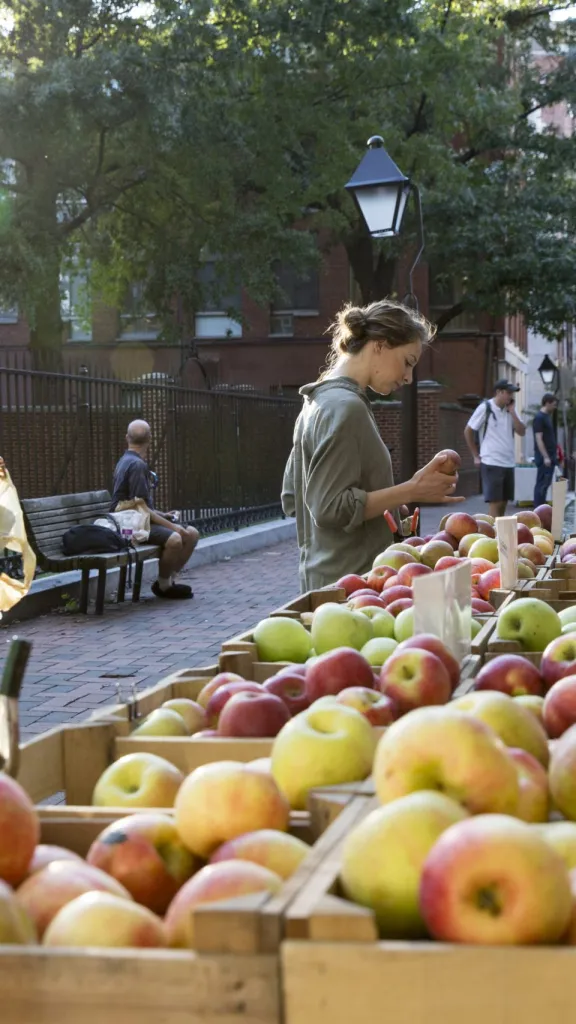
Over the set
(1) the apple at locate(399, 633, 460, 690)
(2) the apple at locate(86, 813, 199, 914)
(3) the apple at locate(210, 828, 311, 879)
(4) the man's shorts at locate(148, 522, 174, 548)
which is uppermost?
(1) the apple at locate(399, 633, 460, 690)

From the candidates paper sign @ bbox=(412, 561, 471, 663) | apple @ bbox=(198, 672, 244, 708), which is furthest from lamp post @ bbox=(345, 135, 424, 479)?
apple @ bbox=(198, 672, 244, 708)

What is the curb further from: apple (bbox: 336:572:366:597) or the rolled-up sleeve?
apple (bbox: 336:572:366:597)

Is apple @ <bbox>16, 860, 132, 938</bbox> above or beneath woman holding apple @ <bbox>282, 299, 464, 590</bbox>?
beneath

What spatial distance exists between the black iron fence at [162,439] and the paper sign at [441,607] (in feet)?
28.8

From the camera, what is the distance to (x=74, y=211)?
25.8 meters

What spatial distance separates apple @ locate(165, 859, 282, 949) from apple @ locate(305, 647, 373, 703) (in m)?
1.01

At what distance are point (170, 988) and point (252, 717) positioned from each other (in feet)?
3.33

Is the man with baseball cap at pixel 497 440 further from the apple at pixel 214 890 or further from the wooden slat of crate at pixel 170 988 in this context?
the wooden slat of crate at pixel 170 988

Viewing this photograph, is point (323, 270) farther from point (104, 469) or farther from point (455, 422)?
point (104, 469)

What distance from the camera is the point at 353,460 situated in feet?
15.1

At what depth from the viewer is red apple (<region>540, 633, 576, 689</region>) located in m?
2.75

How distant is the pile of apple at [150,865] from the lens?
153 centimetres

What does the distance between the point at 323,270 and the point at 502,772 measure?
115 ft

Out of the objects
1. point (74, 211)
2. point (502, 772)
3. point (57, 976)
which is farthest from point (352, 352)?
point (74, 211)
